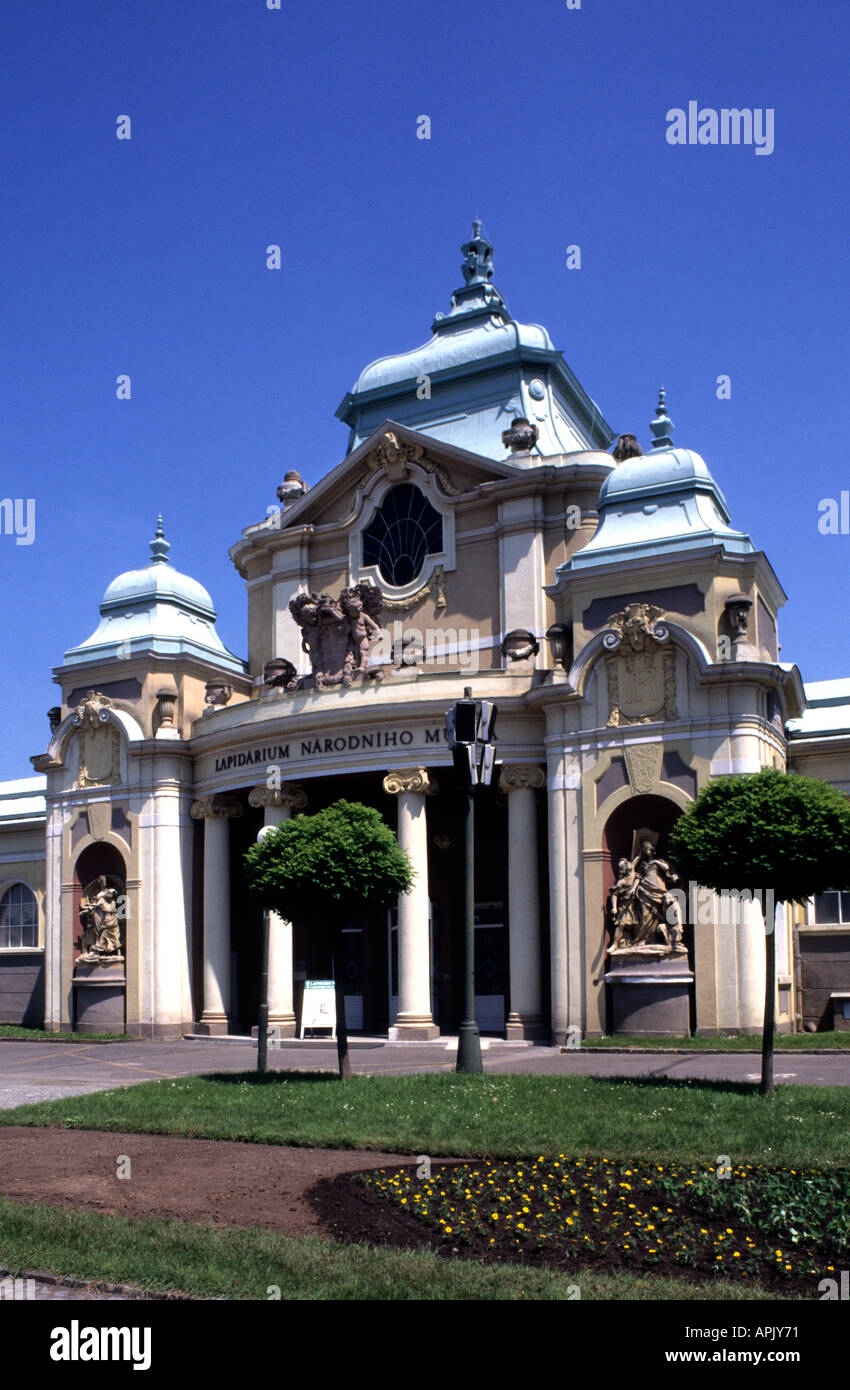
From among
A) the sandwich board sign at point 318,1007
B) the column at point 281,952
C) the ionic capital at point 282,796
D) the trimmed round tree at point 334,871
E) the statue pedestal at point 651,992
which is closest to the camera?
A: the trimmed round tree at point 334,871

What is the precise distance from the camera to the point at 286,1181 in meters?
11.3

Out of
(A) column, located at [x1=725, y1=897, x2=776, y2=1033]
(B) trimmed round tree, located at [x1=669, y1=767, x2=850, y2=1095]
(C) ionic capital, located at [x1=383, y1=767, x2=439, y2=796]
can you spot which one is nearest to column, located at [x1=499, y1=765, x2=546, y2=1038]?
(C) ionic capital, located at [x1=383, y1=767, x2=439, y2=796]

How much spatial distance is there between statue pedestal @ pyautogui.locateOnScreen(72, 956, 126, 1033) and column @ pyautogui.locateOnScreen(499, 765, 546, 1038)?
10.6 metres

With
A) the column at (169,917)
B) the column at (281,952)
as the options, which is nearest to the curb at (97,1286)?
the column at (281,952)

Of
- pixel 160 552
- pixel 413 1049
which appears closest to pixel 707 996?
pixel 413 1049

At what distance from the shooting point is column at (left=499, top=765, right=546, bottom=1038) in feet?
88.2

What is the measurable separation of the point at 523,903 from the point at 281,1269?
63.3 feet

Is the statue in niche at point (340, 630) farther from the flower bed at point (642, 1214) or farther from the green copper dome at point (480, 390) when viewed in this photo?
the flower bed at point (642, 1214)

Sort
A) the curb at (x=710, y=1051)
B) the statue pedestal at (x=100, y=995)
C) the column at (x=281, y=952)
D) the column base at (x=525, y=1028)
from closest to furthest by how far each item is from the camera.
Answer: the curb at (x=710, y=1051)
the column base at (x=525, y=1028)
the column at (x=281, y=952)
the statue pedestal at (x=100, y=995)

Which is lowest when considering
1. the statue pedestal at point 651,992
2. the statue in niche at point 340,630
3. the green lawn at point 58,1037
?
the green lawn at point 58,1037

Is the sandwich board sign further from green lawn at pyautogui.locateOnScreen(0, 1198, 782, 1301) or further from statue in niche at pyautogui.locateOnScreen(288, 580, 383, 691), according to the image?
green lawn at pyautogui.locateOnScreen(0, 1198, 782, 1301)

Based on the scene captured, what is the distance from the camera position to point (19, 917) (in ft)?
132

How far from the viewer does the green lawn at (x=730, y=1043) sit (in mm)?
21734

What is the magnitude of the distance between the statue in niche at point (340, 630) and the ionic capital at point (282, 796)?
2.32 meters
